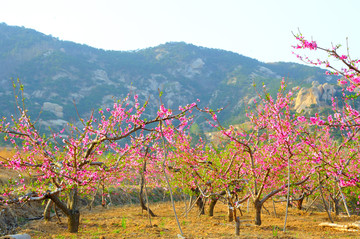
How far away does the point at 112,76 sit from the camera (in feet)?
506

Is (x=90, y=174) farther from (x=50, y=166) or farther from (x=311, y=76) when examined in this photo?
(x=311, y=76)

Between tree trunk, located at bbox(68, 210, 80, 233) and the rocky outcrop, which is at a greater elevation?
the rocky outcrop

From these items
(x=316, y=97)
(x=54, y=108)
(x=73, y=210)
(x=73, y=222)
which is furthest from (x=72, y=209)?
(x=54, y=108)

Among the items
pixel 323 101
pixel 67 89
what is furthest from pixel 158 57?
pixel 323 101

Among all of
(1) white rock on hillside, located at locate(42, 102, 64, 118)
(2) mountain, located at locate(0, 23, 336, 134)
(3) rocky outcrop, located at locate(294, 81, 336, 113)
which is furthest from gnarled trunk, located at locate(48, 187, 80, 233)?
(1) white rock on hillside, located at locate(42, 102, 64, 118)

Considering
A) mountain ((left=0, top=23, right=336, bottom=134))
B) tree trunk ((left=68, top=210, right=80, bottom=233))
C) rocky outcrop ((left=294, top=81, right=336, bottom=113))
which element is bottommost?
tree trunk ((left=68, top=210, right=80, bottom=233))

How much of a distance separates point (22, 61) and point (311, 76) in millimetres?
142933

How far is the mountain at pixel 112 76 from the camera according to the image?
364 ft

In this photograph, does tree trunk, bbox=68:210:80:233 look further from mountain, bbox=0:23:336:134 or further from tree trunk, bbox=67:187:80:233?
mountain, bbox=0:23:336:134

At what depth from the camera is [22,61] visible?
437 ft

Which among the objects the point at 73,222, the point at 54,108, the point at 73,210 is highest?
the point at 54,108

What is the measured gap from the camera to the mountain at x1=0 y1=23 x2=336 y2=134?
111m

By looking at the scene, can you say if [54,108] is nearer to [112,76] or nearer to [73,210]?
[112,76]

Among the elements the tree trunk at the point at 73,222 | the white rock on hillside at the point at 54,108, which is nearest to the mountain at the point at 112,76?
the white rock on hillside at the point at 54,108
